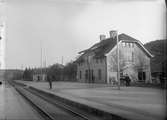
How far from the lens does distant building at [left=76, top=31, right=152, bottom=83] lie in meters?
11.2

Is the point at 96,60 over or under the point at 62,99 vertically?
over

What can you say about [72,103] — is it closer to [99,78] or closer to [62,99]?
[62,99]

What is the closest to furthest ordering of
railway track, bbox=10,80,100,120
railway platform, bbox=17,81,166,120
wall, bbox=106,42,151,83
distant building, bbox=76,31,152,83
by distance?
1. railway platform, bbox=17,81,166,120
2. railway track, bbox=10,80,100,120
3. wall, bbox=106,42,151,83
4. distant building, bbox=76,31,152,83

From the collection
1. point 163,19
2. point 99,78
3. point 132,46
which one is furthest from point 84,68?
point 163,19

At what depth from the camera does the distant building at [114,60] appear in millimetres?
11156

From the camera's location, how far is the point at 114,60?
16.4 meters

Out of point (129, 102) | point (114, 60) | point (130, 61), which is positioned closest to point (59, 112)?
point (129, 102)

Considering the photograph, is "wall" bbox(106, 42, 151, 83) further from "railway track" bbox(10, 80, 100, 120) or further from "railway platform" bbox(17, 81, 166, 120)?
"railway track" bbox(10, 80, 100, 120)

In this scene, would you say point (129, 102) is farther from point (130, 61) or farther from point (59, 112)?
point (59, 112)

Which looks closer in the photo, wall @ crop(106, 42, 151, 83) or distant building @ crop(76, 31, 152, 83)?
wall @ crop(106, 42, 151, 83)

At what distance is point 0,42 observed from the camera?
7.82 m

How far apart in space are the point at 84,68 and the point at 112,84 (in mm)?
2759

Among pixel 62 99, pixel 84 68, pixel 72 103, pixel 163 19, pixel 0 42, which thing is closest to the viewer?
pixel 163 19

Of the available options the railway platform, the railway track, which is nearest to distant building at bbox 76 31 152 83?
the railway platform
